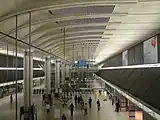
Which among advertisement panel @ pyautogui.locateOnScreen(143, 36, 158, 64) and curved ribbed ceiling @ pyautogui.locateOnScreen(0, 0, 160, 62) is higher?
curved ribbed ceiling @ pyautogui.locateOnScreen(0, 0, 160, 62)

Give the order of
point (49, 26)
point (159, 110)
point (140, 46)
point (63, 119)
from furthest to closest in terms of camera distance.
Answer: point (140, 46)
point (49, 26)
point (63, 119)
point (159, 110)

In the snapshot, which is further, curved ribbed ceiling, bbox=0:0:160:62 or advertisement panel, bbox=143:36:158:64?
advertisement panel, bbox=143:36:158:64

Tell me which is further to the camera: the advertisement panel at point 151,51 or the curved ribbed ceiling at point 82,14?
the advertisement panel at point 151,51

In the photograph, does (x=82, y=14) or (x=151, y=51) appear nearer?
(x=82, y=14)

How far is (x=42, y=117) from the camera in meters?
23.5

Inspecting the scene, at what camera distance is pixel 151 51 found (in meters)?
22.3

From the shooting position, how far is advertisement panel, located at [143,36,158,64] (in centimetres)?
2098

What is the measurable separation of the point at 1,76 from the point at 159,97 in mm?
26887

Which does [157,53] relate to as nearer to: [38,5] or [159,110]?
[38,5]

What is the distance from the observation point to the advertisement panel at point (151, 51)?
2098 centimetres

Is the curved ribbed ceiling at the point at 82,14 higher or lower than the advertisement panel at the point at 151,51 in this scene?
higher

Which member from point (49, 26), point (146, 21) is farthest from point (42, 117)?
point (146, 21)

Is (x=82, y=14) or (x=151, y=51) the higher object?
(x=82, y=14)

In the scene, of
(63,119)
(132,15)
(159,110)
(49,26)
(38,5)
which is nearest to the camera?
(159,110)
